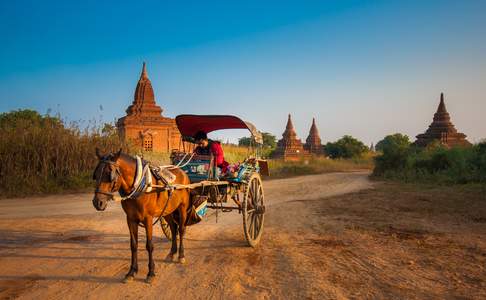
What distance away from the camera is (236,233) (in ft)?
23.5

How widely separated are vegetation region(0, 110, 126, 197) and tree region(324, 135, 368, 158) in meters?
42.4

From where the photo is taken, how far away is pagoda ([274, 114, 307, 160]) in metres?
51.1

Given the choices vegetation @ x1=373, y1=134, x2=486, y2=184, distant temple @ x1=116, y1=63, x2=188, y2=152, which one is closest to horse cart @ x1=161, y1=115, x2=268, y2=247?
vegetation @ x1=373, y1=134, x2=486, y2=184

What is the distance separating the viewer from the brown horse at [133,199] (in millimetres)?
3797

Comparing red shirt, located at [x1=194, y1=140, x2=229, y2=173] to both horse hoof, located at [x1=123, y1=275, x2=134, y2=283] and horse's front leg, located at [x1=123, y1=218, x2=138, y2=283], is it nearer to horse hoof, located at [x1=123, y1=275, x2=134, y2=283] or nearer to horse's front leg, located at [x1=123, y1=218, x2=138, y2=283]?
horse's front leg, located at [x1=123, y1=218, x2=138, y2=283]

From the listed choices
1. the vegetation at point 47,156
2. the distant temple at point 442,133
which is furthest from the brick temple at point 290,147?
the vegetation at point 47,156

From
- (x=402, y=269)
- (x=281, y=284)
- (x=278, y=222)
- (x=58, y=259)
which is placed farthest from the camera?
(x=278, y=222)

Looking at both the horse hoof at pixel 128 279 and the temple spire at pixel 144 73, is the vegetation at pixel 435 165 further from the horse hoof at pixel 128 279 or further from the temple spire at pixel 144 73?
the temple spire at pixel 144 73

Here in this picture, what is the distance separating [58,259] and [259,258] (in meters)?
3.09

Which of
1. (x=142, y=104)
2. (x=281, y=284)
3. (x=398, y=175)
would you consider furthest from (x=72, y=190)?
(x=142, y=104)

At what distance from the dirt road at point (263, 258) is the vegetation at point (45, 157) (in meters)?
3.71

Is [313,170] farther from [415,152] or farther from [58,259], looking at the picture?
[58,259]

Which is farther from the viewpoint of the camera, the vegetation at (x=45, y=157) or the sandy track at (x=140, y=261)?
the vegetation at (x=45, y=157)

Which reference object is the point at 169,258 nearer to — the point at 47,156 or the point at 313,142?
the point at 47,156
